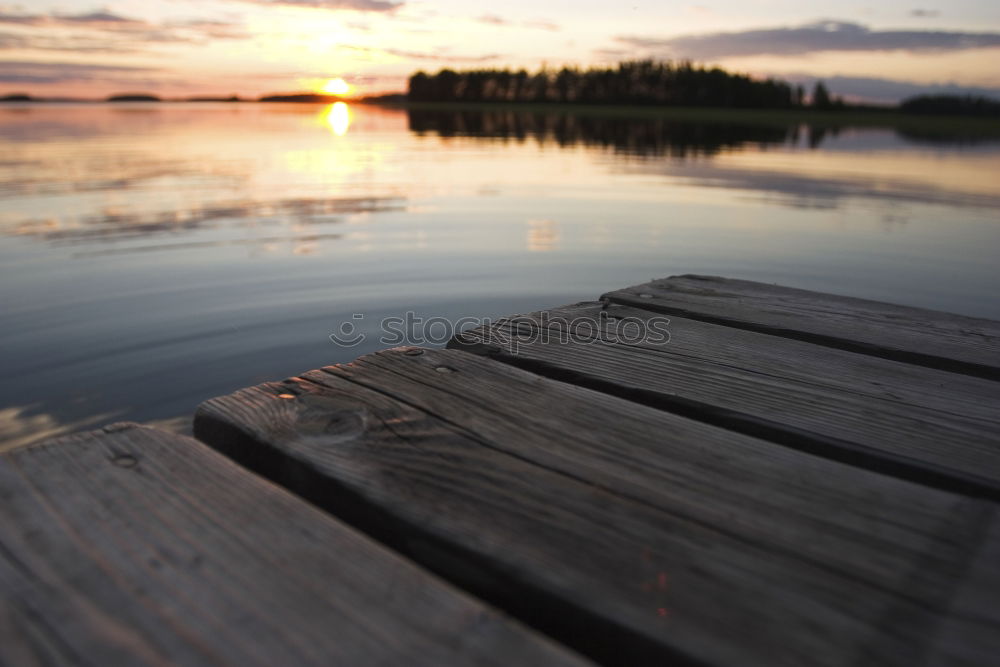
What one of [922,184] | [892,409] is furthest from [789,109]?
[892,409]

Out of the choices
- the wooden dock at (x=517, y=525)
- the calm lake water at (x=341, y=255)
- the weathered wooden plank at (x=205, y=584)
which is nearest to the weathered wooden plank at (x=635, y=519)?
the wooden dock at (x=517, y=525)

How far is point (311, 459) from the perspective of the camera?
51.3 inches

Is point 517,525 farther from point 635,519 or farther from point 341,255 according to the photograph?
point 341,255

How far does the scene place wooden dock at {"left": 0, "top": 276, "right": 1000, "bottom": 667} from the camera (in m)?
0.88

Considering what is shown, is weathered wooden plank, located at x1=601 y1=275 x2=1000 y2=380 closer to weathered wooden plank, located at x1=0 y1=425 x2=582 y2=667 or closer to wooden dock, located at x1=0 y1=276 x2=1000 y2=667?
wooden dock, located at x1=0 y1=276 x2=1000 y2=667

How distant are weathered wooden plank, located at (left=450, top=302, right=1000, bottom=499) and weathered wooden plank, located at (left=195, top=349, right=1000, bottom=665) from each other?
0.44ft

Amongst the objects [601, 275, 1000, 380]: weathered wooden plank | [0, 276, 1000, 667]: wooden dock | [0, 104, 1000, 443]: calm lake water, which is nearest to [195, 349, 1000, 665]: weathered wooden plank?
[0, 276, 1000, 667]: wooden dock

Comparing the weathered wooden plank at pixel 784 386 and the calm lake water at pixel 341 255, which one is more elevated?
the weathered wooden plank at pixel 784 386

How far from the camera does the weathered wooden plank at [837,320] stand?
210 cm

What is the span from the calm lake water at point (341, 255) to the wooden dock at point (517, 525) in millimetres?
3337

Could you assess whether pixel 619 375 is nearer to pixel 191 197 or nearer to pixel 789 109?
pixel 191 197

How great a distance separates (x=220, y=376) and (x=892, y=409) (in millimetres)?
4310

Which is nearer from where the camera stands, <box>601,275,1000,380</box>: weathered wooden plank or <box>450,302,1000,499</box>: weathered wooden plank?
<box>450,302,1000,499</box>: weathered wooden plank

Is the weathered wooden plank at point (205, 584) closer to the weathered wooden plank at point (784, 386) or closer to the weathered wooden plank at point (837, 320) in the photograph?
the weathered wooden plank at point (784, 386)
